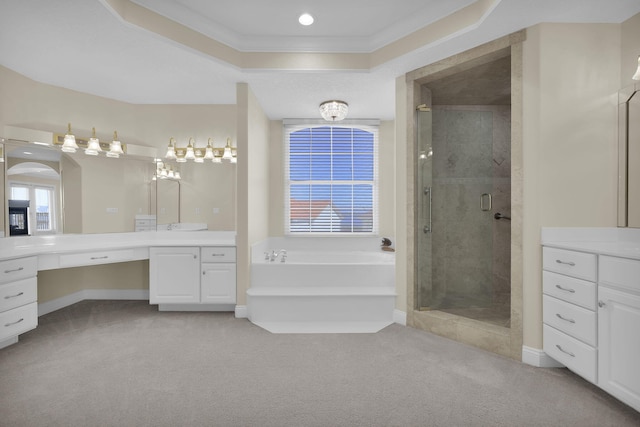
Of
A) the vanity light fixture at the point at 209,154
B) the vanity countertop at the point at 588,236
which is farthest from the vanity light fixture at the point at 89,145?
the vanity countertop at the point at 588,236

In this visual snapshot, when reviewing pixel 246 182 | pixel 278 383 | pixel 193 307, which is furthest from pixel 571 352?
pixel 193 307

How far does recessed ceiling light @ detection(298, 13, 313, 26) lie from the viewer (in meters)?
2.55

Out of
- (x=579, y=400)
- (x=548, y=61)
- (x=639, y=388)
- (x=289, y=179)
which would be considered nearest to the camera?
(x=639, y=388)

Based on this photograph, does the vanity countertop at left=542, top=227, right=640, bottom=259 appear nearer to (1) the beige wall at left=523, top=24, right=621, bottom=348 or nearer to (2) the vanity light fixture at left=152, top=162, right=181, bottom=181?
(1) the beige wall at left=523, top=24, right=621, bottom=348

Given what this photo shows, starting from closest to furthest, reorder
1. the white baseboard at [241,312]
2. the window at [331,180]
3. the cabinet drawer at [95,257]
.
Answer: the cabinet drawer at [95,257]
the white baseboard at [241,312]
the window at [331,180]

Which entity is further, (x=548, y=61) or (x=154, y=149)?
(x=154, y=149)

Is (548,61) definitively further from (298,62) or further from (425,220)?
(298,62)

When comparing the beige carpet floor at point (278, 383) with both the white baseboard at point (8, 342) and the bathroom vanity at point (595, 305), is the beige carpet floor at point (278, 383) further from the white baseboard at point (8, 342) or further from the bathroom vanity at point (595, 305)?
the bathroom vanity at point (595, 305)

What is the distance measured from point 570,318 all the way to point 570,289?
0.60ft

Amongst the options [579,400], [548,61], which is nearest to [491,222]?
[548,61]

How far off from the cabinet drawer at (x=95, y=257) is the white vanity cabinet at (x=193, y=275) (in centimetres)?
25

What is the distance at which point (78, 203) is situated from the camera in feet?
11.4

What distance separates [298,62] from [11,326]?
130 inches

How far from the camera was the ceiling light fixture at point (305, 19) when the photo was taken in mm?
2549
